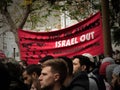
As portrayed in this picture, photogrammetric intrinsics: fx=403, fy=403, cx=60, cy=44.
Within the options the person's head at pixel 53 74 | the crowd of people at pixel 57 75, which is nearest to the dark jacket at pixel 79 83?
the crowd of people at pixel 57 75

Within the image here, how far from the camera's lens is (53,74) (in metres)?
3.90

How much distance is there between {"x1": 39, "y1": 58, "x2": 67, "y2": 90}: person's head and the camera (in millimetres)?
3855

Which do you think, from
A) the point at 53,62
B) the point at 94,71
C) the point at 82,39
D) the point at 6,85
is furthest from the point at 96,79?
the point at 6,85

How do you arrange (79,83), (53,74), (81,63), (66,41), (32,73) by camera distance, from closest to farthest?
(53,74) < (79,83) < (32,73) < (81,63) < (66,41)

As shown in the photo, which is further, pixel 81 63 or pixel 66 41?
pixel 66 41

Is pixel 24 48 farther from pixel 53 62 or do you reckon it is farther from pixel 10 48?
pixel 10 48

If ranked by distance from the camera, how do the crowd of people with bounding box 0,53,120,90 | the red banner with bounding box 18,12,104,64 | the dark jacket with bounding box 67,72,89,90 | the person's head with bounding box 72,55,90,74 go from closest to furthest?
the crowd of people with bounding box 0,53,120,90 < the dark jacket with bounding box 67,72,89,90 < the person's head with bounding box 72,55,90,74 < the red banner with bounding box 18,12,104,64

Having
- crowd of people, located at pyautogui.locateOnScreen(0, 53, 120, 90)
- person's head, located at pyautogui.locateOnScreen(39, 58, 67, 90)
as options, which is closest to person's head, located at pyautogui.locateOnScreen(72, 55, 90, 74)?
crowd of people, located at pyautogui.locateOnScreen(0, 53, 120, 90)

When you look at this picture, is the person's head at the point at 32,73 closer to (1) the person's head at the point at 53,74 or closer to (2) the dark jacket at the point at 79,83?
(2) the dark jacket at the point at 79,83

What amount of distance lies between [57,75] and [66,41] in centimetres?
407

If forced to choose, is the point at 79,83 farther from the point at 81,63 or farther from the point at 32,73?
the point at 81,63

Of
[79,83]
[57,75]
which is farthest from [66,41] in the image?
[57,75]

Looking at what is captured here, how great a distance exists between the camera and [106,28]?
25.0ft

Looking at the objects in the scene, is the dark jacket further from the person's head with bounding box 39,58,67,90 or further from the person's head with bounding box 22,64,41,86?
the person's head with bounding box 22,64,41,86
